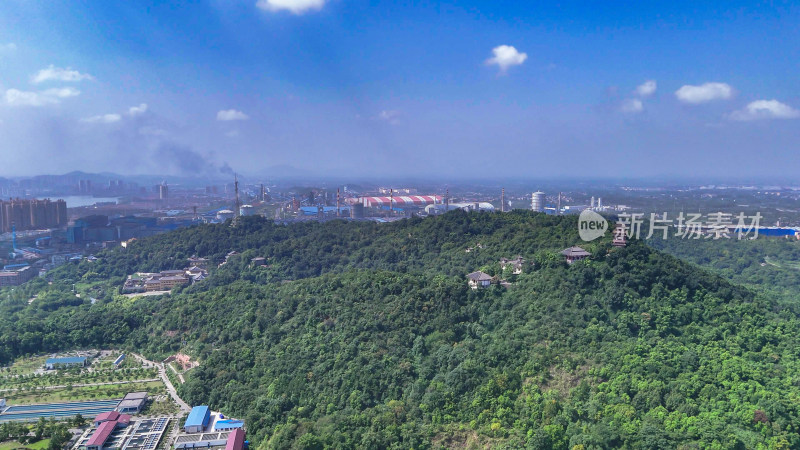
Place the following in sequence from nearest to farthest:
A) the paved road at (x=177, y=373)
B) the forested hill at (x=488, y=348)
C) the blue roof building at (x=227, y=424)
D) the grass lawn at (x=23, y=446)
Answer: the forested hill at (x=488, y=348) → the grass lawn at (x=23, y=446) → the blue roof building at (x=227, y=424) → the paved road at (x=177, y=373)

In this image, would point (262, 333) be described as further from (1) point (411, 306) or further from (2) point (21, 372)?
(2) point (21, 372)

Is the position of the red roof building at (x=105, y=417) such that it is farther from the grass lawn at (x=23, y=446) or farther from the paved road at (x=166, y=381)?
the paved road at (x=166, y=381)

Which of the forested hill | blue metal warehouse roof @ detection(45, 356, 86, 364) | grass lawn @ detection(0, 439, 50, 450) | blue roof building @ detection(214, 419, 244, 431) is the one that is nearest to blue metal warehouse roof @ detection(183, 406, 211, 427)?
blue roof building @ detection(214, 419, 244, 431)

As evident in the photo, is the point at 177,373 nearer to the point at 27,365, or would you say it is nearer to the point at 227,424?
the point at 227,424

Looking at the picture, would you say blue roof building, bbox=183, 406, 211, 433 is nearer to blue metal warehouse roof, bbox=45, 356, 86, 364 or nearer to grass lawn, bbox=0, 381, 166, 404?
grass lawn, bbox=0, 381, 166, 404

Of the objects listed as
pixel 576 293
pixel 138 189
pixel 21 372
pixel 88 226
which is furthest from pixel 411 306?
pixel 138 189

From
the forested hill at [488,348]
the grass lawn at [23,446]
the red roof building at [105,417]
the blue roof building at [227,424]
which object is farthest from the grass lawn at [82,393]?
the blue roof building at [227,424]
